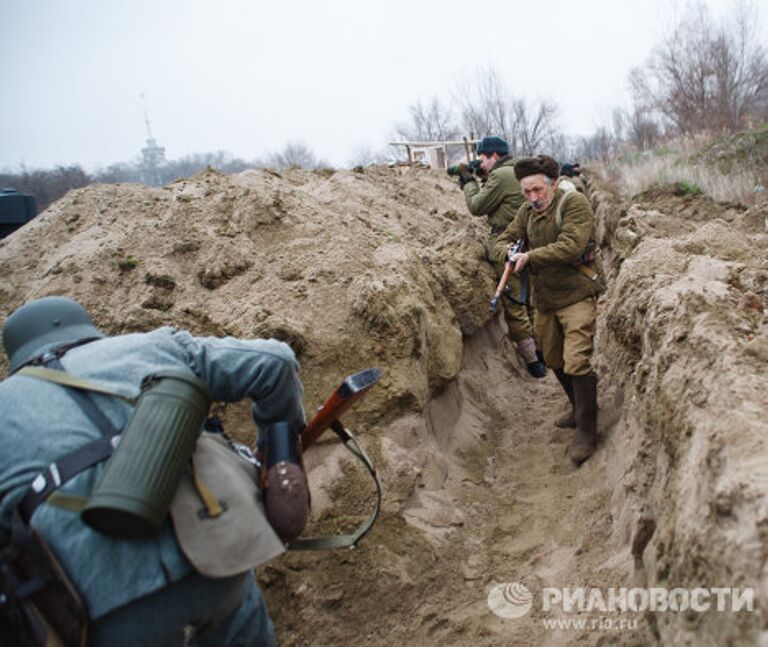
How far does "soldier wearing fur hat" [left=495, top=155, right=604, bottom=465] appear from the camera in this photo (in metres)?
4.34

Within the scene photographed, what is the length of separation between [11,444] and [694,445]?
7.67 ft

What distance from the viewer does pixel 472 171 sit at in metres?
6.57

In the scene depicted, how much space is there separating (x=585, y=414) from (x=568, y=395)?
45 centimetres

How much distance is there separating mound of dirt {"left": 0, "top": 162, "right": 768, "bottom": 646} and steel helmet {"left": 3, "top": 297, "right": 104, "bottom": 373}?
5.77ft

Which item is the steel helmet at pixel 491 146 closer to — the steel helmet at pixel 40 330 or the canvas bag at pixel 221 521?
the steel helmet at pixel 40 330

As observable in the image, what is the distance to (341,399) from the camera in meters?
2.44

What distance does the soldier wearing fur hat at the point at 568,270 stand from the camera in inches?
171

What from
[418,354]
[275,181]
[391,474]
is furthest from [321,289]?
[275,181]

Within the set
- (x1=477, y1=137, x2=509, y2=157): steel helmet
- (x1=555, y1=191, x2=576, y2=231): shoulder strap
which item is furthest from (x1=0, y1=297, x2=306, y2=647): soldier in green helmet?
(x1=477, y1=137, x2=509, y2=157): steel helmet

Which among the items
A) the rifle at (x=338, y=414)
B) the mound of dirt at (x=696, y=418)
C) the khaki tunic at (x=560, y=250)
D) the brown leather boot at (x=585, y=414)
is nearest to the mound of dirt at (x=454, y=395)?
the mound of dirt at (x=696, y=418)

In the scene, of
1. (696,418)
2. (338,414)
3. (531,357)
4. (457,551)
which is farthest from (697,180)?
(338,414)

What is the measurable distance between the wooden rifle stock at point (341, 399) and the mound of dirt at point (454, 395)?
3.89ft

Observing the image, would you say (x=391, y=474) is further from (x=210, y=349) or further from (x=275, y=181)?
(x=275, y=181)

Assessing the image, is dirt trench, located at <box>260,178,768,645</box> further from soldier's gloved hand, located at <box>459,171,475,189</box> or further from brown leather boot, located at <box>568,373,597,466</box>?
soldier's gloved hand, located at <box>459,171,475,189</box>
